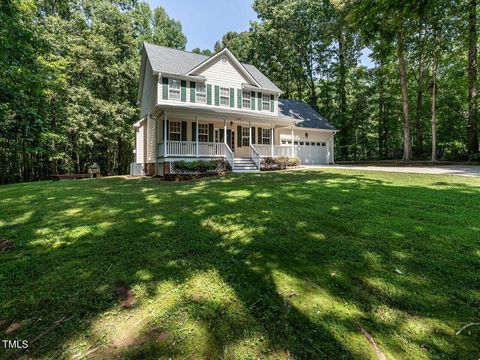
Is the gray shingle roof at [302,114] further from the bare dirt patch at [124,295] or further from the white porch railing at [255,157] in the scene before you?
the bare dirt patch at [124,295]

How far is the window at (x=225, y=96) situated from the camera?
675 inches

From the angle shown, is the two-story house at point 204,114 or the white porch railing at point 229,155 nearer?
the two-story house at point 204,114

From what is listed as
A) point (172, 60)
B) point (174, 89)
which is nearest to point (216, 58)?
point (172, 60)

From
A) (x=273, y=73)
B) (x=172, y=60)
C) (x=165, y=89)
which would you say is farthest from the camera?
(x=273, y=73)

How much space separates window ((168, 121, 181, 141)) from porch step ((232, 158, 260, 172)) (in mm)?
3975

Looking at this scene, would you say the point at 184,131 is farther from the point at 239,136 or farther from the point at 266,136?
the point at 266,136

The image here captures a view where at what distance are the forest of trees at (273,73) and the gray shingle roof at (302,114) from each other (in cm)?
551

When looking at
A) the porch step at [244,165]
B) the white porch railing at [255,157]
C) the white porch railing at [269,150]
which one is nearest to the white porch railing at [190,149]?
the porch step at [244,165]

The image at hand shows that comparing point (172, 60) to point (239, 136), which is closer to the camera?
point (172, 60)

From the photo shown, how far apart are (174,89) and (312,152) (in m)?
12.5

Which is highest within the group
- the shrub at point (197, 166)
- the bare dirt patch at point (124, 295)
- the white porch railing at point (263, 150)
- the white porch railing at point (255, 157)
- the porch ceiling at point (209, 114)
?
the porch ceiling at point (209, 114)

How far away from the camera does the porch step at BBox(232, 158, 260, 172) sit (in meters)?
14.9

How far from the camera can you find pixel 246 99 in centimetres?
1811

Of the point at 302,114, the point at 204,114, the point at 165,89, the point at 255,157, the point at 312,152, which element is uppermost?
the point at 165,89
